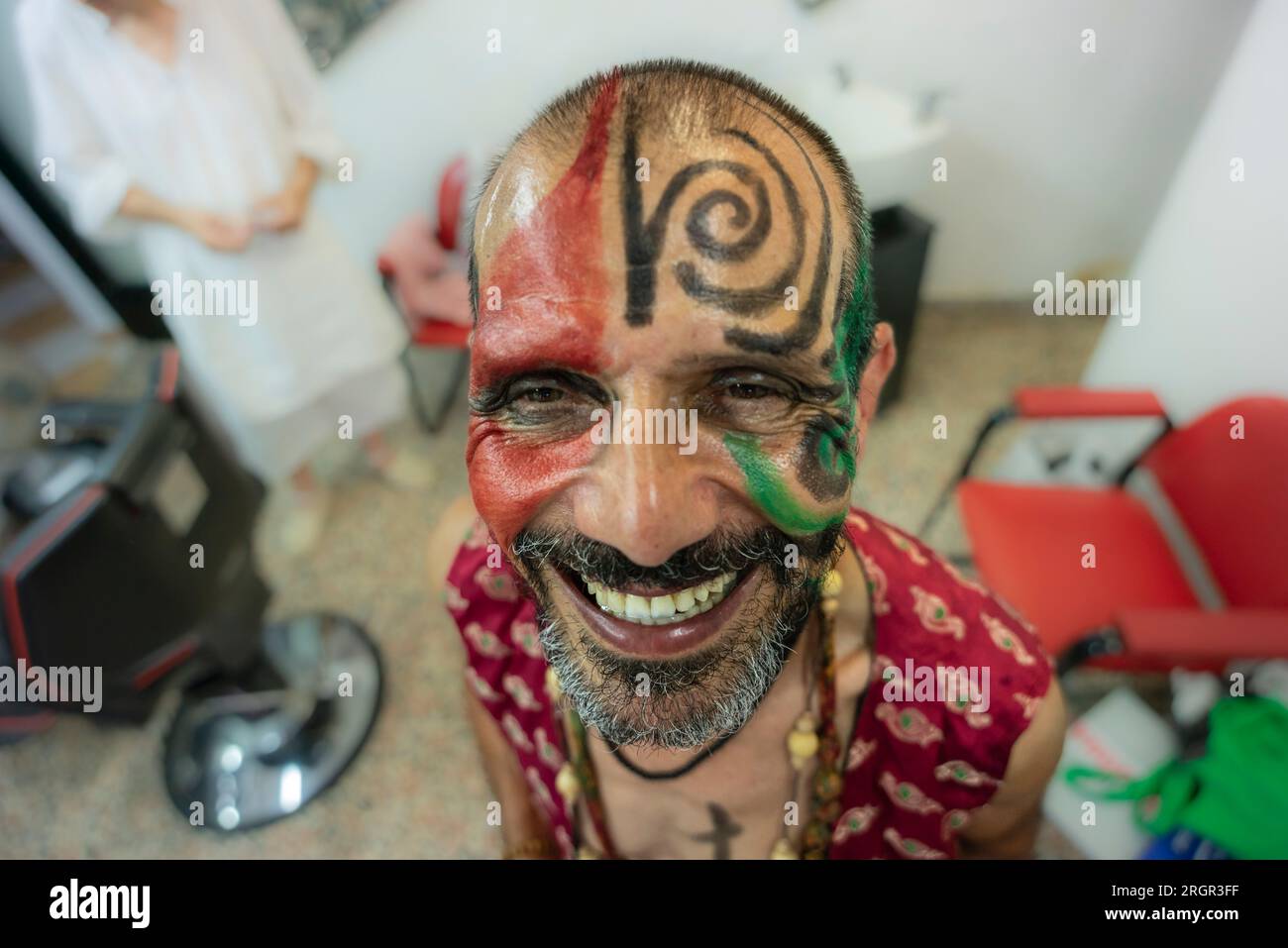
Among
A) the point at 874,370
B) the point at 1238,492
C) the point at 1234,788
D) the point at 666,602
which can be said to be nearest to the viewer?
the point at 666,602

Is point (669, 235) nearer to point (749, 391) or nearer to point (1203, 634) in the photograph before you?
point (749, 391)

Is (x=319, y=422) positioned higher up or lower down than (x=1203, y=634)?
higher up

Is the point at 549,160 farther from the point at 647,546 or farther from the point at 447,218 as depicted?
the point at 447,218

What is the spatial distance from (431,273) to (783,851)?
2.02 metres

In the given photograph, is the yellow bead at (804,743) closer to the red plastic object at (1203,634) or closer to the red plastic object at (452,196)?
the red plastic object at (1203,634)

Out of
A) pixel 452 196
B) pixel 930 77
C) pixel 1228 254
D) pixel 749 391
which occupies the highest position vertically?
pixel 930 77

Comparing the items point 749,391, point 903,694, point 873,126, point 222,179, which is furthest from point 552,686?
point 873,126

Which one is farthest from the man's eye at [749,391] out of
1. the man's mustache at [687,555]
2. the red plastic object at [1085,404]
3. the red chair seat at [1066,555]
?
the red plastic object at [1085,404]

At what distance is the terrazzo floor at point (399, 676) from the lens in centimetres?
167

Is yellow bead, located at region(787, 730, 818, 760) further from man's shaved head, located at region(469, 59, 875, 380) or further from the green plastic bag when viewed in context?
the green plastic bag

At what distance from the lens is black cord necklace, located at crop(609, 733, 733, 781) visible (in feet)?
3.20

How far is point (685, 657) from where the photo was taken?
0.72 metres

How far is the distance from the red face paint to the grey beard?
8.4 inches

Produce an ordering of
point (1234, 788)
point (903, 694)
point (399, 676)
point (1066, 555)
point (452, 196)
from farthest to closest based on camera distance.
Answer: point (452, 196) → point (399, 676) → point (1066, 555) → point (1234, 788) → point (903, 694)
